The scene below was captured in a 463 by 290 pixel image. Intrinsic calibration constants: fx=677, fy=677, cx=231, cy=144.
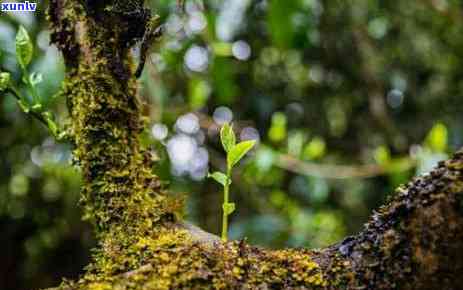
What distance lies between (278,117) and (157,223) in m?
1.05

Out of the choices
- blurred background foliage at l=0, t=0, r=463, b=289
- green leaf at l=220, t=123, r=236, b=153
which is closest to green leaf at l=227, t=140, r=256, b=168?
green leaf at l=220, t=123, r=236, b=153

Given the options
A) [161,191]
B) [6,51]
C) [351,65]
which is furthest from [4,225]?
[161,191]

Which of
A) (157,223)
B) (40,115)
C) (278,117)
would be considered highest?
(278,117)

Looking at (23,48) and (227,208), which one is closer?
(227,208)

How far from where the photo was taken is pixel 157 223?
2.08ft

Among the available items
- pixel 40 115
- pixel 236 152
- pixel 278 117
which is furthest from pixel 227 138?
pixel 278 117

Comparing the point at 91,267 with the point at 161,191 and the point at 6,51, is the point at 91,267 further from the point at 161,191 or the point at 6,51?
the point at 6,51

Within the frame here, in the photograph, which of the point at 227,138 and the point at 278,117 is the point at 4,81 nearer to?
the point at 227,138

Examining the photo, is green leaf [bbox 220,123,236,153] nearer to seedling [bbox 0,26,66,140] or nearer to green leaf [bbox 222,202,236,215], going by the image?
green leaf [bbox 222,202,236,215]

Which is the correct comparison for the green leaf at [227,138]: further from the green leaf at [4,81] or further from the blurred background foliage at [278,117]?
the blurred background foliage at [278,117]

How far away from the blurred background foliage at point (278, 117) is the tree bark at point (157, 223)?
0.82 metres

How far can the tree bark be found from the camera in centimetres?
50

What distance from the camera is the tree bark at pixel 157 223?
0.50m

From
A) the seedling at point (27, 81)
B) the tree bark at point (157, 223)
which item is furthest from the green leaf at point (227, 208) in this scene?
the seedling at point (27, 81)
